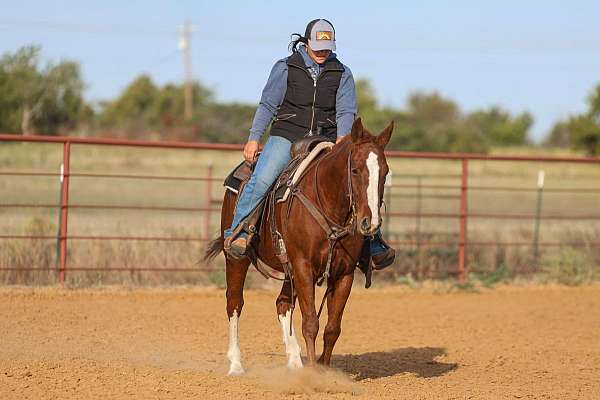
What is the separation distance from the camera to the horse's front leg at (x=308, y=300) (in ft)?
23.9

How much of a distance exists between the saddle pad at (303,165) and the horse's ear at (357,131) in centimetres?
76

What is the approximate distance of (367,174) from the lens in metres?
6.67

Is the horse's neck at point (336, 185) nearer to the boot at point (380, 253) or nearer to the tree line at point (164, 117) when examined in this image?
the boot at point (380, 253)

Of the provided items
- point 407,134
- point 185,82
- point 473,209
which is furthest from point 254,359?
point 185,82

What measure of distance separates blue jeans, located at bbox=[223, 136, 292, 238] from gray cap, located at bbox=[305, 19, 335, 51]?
2.69 ft

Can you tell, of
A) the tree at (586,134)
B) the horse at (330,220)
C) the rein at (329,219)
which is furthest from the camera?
the tree at (586,134)

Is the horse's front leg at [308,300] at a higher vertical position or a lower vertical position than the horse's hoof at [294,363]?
higher

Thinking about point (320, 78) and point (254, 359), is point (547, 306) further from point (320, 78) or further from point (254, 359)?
point (320, 78)

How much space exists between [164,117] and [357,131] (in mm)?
37734

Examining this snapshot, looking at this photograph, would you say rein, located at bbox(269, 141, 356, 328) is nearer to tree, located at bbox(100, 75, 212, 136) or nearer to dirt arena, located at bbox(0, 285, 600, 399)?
dirt arena, located at bbox(0, 285, 600, 399)

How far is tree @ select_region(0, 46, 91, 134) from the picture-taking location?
20.7 metres

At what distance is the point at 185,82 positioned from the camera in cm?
5641

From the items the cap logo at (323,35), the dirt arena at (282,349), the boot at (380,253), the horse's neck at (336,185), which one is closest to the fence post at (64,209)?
the dirt arena at (282,349)

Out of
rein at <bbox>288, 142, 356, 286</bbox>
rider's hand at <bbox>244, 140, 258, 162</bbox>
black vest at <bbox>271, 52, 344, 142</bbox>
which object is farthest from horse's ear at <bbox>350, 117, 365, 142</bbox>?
rider's hand at <bbox>244, 140, 258, 162</bbox>
